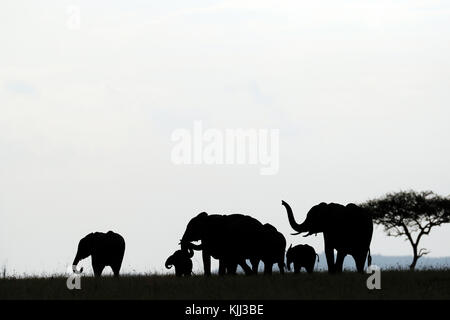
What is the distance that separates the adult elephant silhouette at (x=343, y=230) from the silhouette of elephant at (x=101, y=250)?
24.3ft

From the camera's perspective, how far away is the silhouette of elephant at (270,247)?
93.9ft

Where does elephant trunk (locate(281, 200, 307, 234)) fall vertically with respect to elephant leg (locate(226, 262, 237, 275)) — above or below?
above

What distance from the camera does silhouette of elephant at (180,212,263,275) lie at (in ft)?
92.0

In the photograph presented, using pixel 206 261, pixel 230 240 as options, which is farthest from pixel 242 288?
pixel 206 261

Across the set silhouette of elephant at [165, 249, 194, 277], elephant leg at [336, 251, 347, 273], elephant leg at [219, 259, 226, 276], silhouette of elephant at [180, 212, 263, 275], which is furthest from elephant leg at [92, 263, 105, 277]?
elephant leg at [336, 251, 347, 273]

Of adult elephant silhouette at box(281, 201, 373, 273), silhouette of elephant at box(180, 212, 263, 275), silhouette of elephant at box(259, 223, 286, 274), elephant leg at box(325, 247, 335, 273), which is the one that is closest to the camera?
elephant leg at box(325, 247, 335, 273)

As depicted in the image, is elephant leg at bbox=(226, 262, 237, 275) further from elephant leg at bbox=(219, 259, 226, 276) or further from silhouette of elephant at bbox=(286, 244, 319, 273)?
silhouette of elephant at bbox=(286, 244, 319, 273)

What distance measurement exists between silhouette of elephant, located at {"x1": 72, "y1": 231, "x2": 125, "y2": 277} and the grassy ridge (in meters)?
6.81

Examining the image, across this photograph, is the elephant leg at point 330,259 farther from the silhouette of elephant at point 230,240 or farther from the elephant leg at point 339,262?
the silhouette of elephant at point 230,240

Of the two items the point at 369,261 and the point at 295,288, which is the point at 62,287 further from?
the point at 369,261

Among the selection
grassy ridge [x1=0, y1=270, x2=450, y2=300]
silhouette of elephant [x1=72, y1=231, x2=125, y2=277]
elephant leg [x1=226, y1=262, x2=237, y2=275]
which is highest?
silhouette of elephant [x1=72, y1=231, x2=125, y2=277]
